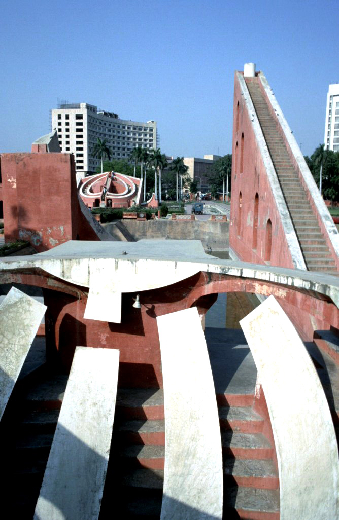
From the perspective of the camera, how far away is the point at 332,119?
9038 cm

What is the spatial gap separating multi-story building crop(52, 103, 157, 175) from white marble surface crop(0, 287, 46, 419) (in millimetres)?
72723

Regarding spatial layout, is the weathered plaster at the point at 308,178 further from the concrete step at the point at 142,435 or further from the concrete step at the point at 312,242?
the concrete step at the point at 142,435

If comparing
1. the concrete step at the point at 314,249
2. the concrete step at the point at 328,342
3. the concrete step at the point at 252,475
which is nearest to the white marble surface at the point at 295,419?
the concrete step at the point at 252,475

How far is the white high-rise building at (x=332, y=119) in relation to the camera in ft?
294

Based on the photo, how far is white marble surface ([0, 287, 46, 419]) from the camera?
5805 millimetres

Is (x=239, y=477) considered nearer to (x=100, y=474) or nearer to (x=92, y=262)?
(x=100, y=474)

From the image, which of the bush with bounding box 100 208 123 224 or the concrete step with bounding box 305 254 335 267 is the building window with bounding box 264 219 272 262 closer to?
the concrete step with bounding box 305 254 335 267

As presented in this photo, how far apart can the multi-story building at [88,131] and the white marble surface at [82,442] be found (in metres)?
73.2

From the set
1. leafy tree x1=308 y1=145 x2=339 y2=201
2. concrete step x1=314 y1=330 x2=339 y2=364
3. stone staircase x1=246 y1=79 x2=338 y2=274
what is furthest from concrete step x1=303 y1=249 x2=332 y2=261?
leafy tree x1=308 y1=145 x2=339 y2=201

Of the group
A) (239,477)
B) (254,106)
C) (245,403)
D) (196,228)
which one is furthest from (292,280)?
(196,228)

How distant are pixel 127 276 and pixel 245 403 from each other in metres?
2.41

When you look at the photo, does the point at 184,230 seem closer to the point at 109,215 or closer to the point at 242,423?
the point at 109,215

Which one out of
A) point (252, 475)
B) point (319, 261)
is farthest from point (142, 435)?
point (319, 261)

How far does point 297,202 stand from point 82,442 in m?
8.75
